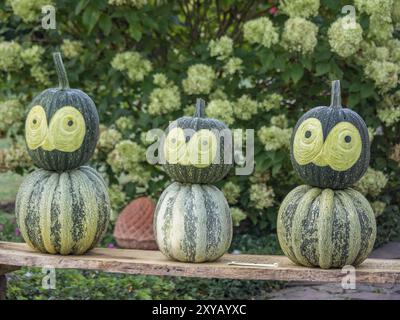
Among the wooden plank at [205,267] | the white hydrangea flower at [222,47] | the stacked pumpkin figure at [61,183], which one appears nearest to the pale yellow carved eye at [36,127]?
the stacked pumpkin figure at [61,183]

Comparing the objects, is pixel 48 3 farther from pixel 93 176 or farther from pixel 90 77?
pixel 93 176

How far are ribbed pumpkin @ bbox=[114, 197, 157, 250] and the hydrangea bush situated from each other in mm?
233

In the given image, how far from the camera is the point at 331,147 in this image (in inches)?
131

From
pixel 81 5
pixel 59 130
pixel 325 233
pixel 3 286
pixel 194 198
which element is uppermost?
pixel 81 5

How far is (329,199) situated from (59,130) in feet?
3.74

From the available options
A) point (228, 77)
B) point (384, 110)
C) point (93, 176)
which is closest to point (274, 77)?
point (228, 77)

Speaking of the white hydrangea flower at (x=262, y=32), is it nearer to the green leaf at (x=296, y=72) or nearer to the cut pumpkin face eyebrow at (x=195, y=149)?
the green leaf at (x=296, y=72)

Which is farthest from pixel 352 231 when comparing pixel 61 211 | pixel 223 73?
pixel 223 73

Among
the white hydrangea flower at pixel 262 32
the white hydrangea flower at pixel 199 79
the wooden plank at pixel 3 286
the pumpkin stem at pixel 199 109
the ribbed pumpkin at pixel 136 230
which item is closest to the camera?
the pumpkin stem at pixel 199 109

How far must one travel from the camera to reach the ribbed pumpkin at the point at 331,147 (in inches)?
131

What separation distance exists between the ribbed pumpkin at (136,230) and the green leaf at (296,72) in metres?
1.38

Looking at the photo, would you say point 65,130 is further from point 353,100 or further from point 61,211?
point 353,100

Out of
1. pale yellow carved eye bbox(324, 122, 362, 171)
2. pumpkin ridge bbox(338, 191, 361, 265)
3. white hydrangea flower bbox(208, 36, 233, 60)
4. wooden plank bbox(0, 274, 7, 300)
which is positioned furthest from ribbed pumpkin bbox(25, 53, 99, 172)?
white hydrangea flower bbox(208, 36, 233, 60)

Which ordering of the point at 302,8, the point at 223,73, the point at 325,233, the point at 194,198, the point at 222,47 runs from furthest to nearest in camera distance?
1. the point at 223,73
2. the point at 222,47
3. the point at 302,8
4. the point at 194,198
5. the point at 325,233
